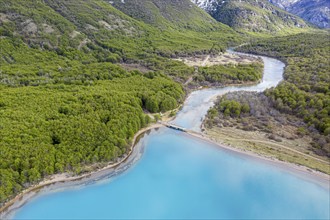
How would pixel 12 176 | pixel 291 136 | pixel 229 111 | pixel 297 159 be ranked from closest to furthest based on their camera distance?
pixel 12 176 → pixel 297 159 → pixel 291 136 → pixel 229 111

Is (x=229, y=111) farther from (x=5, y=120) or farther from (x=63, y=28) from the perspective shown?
(x=63, y=28)

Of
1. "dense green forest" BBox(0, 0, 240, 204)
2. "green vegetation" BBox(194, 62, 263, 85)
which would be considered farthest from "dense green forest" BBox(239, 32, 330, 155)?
"dense green forest" BBox(0, 0, 240, 204)

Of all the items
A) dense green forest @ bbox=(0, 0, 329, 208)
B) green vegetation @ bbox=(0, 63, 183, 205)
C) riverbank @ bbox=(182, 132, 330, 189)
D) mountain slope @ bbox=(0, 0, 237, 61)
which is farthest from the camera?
mountain slope @ bbox=(0, 0, 237, 61)

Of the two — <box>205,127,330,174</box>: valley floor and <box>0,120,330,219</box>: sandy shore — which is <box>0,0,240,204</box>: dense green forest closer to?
<box>0,120,330,219</box>: sandy shore

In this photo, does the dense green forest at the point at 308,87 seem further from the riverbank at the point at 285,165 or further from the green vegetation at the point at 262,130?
the riverbank at the point at 285,165

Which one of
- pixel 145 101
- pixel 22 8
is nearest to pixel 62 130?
pixel 145 101

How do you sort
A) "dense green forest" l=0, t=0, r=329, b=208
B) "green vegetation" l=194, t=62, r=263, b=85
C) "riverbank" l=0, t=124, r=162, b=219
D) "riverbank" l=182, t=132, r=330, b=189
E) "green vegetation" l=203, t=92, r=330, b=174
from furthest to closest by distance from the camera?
"green vegetation" l=194, t=62, r=263, b=85, "green vegetation" l=203, t=92, r=330, b=174, "riverbank" l=182, t=132, r=330, b=189, "dense green forest" l=0, t=0, r=329, b=208, "riverbank" l=0, t=124, r=162, b=219
